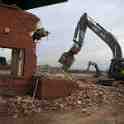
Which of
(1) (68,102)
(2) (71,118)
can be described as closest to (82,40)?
(1) (68,102)

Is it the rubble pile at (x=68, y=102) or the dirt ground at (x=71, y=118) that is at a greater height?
the rubble pile at (x=68, y=102)

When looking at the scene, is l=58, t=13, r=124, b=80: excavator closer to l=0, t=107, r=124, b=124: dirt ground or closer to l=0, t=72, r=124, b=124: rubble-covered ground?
l=0, t=72, r=124, b=124: rubble-covered ground

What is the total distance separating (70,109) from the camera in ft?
45.2

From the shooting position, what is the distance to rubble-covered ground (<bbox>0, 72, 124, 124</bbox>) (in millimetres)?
12281

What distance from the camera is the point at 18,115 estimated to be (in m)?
12.6

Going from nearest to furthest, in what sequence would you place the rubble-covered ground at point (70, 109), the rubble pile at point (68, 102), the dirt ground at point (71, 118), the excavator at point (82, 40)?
1. the dirt ground at point (71, 118)
2. the rubble-covered ground at point (70, 109)
3. the rubble pile at point (68, 102)
4. the excavator at point (82, 40)

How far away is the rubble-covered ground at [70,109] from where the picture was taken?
1228cm

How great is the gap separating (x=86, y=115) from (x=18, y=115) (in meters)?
2.83

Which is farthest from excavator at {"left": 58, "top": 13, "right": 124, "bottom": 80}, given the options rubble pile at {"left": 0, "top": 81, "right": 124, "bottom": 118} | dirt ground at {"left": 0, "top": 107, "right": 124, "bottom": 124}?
dirt ground at {"left": 0, "top": 107, "right": 124, "bottom": 124}

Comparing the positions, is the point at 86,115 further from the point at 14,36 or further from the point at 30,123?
the point at 14,36

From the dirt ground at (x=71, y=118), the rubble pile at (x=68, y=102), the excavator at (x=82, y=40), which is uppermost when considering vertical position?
the excavator at (x=82, y=40)

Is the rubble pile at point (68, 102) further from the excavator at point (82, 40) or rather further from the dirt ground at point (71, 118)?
the excavator at point (82, 40)

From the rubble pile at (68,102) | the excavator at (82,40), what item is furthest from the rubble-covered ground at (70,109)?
the excavator at (82,40)

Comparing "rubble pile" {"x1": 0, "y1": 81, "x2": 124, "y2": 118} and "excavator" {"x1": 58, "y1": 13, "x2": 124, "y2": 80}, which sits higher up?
"excavator" {"x1": 58, "y1": 13, "x2": 124, "y2": 80}
